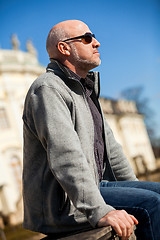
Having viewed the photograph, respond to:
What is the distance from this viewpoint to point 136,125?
151ft

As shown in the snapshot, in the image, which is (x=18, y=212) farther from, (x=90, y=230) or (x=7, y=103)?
(x=90, y=230)

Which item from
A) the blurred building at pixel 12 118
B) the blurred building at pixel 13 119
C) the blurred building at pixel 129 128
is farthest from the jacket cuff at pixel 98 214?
the blurred building at pixel 129 128

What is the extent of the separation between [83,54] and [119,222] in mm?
1182

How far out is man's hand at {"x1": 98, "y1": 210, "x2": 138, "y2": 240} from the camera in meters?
1.45

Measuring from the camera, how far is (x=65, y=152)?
160 cm

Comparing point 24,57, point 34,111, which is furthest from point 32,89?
point 24,57

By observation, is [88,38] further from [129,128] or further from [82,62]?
[129,128]

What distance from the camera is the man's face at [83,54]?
81.4 inches

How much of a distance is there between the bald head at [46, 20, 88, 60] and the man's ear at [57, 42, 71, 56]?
0.03 metres

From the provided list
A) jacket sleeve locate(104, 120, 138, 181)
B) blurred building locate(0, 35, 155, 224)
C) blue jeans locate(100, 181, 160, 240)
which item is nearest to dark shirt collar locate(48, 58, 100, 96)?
jacket sleeve locate(104, 120, 138, 181)

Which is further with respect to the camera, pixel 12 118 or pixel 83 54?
pixel 12 118

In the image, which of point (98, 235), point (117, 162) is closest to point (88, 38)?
point (117, 162)

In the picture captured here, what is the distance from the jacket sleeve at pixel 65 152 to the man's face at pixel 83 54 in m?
0.41

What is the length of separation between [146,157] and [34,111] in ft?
149
